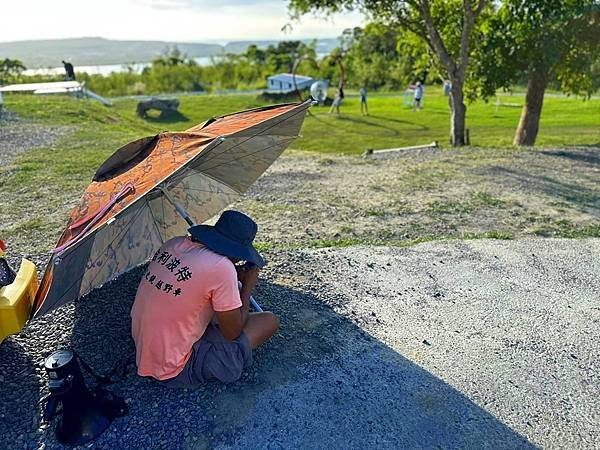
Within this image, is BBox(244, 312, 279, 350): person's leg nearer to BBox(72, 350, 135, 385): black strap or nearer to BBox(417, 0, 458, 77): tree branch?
BBox(72, 350, 135, 385): black strap

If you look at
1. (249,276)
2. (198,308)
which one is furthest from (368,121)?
(198,308)

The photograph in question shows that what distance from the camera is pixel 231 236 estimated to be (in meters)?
3.48

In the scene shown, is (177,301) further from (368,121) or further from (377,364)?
(368,121)

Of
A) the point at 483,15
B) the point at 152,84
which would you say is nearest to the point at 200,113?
the point at 152,84

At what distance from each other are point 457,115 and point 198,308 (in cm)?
1285

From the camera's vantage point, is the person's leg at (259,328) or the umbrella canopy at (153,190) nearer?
the umbrella canopy at (153,190)

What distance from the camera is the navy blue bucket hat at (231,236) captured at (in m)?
3.39

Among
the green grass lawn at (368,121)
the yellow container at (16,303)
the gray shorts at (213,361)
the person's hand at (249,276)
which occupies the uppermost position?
the person's hand at (249,276)

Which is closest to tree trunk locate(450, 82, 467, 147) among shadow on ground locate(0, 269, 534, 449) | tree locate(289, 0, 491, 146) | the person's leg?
tree locate(289, 0, 491, 146)

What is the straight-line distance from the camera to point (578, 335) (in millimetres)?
4473

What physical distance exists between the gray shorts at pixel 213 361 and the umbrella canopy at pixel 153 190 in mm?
833

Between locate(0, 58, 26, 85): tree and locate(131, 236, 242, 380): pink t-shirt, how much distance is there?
106ft

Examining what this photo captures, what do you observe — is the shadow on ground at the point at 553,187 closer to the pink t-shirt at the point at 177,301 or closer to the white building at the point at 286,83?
the pink t-shirt at the point at 177,301

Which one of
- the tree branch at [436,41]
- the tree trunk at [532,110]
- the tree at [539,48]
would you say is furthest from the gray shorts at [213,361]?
the tree trunk at [532,110]
